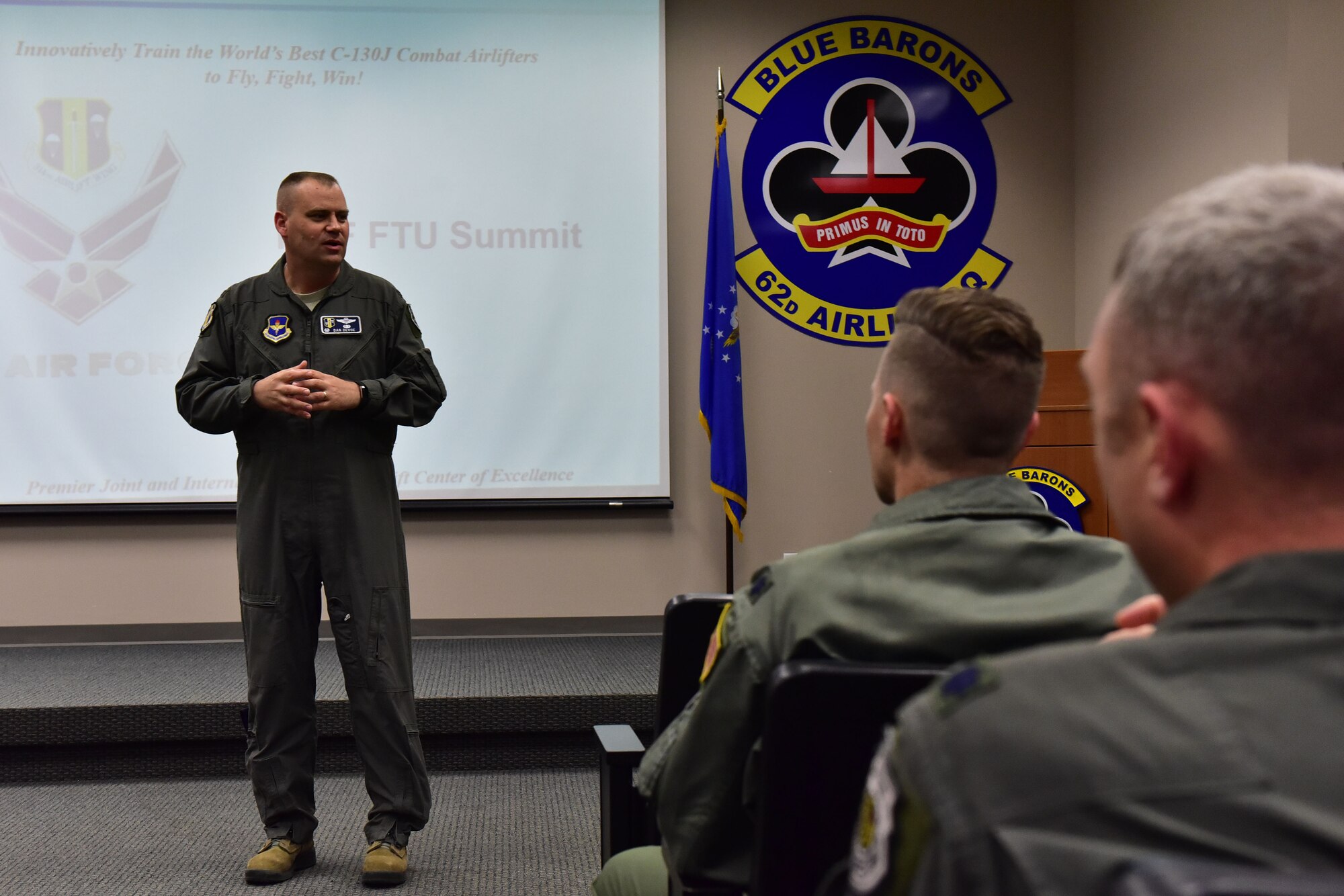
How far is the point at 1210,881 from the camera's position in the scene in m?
0.42

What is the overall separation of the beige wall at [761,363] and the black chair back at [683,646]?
3.20m

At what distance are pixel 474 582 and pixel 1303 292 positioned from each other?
4382 millimetres

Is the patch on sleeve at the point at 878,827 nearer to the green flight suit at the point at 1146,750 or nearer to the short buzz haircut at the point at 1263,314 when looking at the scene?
the green flight suit at the point at 1146,750

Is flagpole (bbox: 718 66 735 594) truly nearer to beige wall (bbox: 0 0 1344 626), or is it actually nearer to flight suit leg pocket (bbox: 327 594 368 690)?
beige wall (bbox: 0 0 1344 626)

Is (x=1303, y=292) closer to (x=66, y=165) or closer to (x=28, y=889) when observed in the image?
(x=28, y=889)

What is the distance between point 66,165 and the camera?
4453 millimetres

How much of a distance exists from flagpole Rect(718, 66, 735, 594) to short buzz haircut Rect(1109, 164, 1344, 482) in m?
3.98

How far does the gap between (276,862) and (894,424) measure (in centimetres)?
205

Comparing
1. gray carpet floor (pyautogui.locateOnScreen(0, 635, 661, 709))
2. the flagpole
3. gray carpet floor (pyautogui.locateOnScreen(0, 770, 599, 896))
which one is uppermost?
the flagpole

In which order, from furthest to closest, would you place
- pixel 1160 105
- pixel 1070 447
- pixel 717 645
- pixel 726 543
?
pixel 726 543, pixel 1160 105, pixel 1070 447, pixel 717 645

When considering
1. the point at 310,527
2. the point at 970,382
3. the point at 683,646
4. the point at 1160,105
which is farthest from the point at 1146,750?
the point at 1160,105

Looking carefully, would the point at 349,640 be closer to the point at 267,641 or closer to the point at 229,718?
the point at 267,641

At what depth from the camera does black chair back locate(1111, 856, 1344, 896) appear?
42 cm

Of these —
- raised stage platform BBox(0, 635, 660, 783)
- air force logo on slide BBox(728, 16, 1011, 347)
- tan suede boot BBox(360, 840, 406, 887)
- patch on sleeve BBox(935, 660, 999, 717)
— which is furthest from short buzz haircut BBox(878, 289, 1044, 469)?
air force logo on slide BBox(728, 16, 1011, 347)
